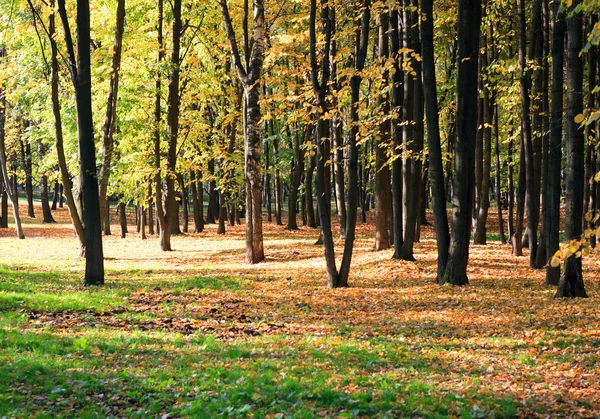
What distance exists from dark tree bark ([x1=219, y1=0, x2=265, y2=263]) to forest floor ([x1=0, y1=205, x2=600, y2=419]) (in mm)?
2369

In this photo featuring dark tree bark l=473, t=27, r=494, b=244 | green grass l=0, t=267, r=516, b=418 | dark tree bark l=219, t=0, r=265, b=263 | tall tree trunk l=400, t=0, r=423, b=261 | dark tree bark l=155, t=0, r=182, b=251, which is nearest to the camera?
green grass l=0, t=267, r=516, b=418

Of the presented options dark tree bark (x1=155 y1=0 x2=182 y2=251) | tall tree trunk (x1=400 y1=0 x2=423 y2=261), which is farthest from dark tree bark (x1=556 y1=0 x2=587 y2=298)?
dark tree bark (x1=155 y1=0 x2=182 y2=251)

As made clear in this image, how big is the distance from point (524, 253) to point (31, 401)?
17.7m

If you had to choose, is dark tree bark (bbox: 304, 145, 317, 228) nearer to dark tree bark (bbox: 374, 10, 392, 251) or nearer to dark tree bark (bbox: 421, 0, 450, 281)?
dark tree bark (bbox: 374, 10, 392, 251)

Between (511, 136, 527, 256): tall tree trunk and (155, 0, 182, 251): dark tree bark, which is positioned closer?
(511, 136, 527, 256): tall tree trunk

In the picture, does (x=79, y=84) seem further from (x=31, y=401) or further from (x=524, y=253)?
(x=524, y=253)

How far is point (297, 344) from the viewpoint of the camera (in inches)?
387

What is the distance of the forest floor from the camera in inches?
266

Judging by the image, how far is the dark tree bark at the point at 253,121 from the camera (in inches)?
783

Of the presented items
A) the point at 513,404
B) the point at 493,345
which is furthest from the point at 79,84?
the point at 513,404

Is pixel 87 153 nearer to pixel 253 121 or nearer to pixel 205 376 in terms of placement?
pixel 253 121

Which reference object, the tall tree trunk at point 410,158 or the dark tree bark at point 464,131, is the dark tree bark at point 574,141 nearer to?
the dark tree bark at point 464,131

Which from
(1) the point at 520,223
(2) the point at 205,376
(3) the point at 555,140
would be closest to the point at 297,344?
(2) the point at 205,376

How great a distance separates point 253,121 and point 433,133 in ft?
22.8
